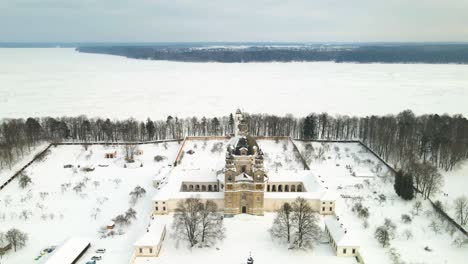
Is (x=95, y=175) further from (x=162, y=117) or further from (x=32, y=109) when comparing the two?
(x=32, y=109)

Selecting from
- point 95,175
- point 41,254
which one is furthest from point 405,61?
point 41,254

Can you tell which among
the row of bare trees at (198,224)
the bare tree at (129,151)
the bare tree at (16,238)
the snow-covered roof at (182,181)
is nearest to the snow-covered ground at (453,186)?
the row of bare trees at (198,224)

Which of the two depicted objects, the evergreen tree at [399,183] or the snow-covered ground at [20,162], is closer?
the evergreen tree at [399,183]

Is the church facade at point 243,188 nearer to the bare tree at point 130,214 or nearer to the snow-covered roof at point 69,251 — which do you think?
the bare tree at point 130,214

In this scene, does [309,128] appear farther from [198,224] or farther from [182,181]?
[198,224]

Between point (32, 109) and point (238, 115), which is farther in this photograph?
point (32, 109)

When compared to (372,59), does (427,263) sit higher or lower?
lower

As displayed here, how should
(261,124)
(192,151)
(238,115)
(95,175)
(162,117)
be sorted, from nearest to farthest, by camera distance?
(238,115)
(95,175)
(192,151)
(261,124)
(162,117)
